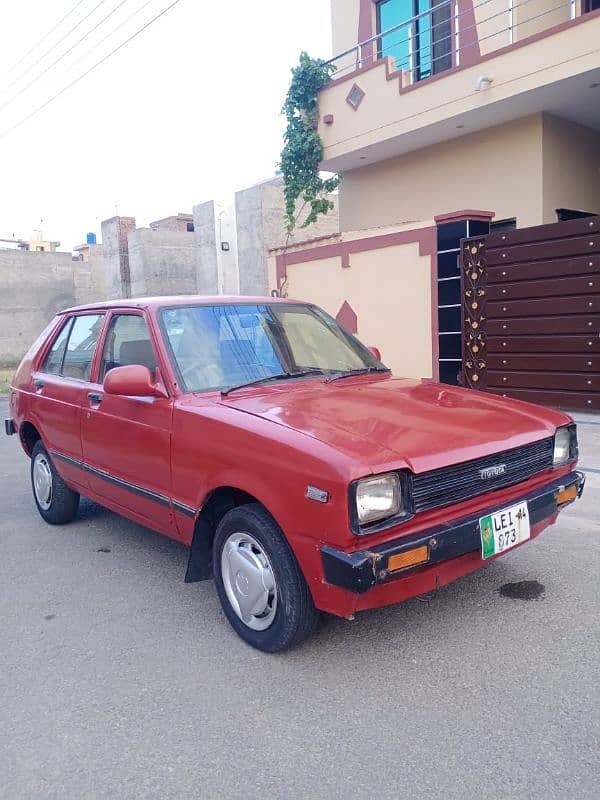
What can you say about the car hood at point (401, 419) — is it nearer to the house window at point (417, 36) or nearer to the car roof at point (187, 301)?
the car roof at point (187, 301)

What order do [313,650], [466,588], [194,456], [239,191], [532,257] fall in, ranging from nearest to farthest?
[313,650] → [194,456] → [466,588] → [532,257] → [239,191]

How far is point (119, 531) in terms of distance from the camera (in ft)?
17.3

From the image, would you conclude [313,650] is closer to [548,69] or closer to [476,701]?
[476,701]

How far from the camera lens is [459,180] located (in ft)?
40.5

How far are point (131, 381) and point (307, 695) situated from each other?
5.83 ft

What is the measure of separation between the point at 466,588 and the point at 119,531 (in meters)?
2.67

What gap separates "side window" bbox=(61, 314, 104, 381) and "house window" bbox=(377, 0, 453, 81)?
9.26m

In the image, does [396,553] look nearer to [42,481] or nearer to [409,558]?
[409,558]

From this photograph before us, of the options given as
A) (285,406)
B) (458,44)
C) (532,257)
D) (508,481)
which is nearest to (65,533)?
(285,406)

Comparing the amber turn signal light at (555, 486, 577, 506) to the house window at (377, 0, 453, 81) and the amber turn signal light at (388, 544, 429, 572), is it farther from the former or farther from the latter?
the house window at (377, 0, 453, 81)

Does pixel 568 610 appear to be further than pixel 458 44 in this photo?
No

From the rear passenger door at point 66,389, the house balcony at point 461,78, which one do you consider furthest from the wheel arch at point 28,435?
the house balcony at point 461,78

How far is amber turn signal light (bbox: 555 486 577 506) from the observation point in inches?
138

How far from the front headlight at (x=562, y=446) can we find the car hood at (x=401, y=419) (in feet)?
0.21
